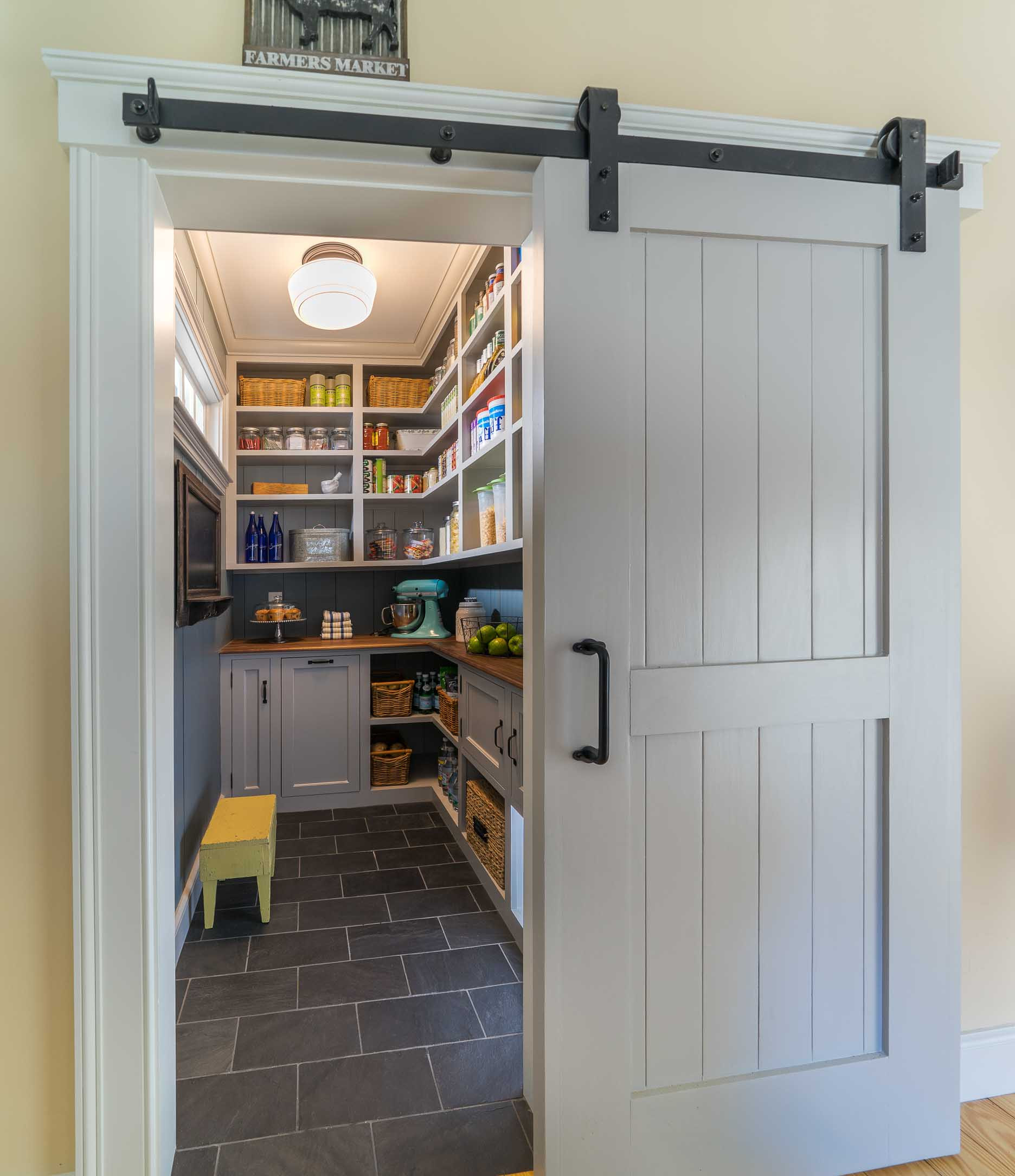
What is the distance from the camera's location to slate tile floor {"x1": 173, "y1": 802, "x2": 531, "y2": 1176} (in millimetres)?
1672

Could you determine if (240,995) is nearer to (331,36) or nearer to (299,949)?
(299,949)

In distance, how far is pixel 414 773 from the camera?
4582mm

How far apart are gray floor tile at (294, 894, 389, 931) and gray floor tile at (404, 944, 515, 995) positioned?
1.18ft

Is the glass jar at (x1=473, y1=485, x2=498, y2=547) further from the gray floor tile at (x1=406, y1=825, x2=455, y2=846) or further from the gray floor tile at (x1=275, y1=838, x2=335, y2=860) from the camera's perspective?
the gray floor tile at (x1=275, y1=838, x2=335, y2=860)

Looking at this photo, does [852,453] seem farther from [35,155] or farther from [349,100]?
[35,155]

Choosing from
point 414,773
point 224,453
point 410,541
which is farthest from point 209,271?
point 414,773

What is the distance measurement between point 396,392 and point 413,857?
2.82 m

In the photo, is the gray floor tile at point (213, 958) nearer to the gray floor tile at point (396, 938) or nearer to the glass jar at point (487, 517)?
the gray floor tile at point (396, 938)

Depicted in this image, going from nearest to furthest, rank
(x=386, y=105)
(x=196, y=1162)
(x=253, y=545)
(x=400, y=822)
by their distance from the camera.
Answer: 1. (x=386, y=105)
2. (x=196, y=1162)
3. (x=400, y=822)
4. (x=253, y=545)

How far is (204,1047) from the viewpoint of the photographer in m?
2.04

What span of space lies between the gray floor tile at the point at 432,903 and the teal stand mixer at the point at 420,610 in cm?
181

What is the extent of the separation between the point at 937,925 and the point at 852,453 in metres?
1.04

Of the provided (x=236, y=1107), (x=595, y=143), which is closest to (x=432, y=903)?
(x=236, y=1107)

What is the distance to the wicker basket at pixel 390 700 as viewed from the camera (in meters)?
4.36
